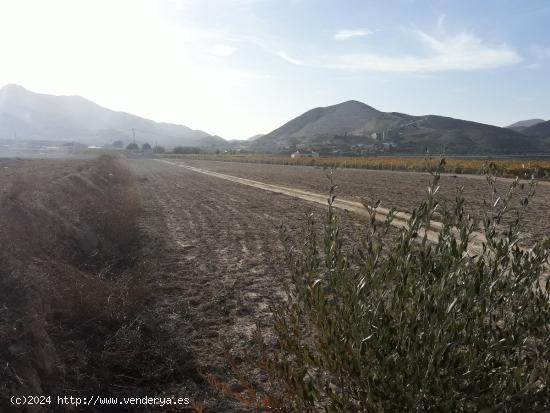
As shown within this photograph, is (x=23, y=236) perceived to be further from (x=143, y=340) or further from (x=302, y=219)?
(x=302, y=219)

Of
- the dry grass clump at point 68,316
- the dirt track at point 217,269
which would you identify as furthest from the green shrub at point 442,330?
the dry grass clump at point 68,316

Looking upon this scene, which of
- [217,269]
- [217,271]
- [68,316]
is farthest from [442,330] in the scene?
[217,269]

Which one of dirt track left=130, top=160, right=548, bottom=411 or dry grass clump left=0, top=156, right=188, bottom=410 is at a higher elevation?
dry grass clump left=0, top=156, right=188, bottom=410

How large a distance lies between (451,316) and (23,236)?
7149mm

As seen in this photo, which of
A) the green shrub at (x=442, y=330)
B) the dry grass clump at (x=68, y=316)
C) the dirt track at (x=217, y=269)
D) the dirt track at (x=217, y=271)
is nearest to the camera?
the green shrub at (x=442, y=330)

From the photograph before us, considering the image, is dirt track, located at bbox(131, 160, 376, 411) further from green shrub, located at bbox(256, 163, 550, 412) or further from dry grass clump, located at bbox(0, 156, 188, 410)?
green shrub, located at bbox(256, 163, 550, 412)

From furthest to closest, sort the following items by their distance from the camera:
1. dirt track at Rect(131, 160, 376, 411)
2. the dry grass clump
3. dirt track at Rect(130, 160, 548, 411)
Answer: dirt track at Rect(131, 160, 376, 411), dirt track at Rect(130, 160, 548, 411), the dry grass clump

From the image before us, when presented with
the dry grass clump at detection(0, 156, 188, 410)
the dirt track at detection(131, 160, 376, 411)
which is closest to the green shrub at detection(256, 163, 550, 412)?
the dirt track at detection(131, 160, 376, 411)

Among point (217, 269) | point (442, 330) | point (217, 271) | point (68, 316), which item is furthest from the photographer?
point (217, 269)

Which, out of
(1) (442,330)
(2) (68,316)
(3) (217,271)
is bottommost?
(3) (217,271)

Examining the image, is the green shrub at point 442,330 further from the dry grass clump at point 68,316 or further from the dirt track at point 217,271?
the dry grass clump at point 68,316

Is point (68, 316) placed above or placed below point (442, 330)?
below

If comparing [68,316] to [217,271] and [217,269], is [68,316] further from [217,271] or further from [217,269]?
[217,269]

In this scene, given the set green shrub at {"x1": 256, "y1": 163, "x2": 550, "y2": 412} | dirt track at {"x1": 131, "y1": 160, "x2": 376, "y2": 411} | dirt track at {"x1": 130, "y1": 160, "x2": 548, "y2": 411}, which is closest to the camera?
green shrub at {"x1": 256, "y1": 163, "x2": 550, "y2": 412}
